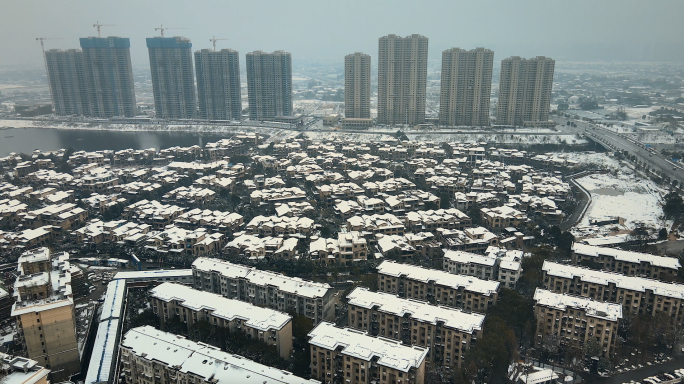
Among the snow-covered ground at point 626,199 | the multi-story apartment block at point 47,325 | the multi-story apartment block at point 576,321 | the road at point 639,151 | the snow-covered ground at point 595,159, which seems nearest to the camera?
the multi-story apartment block at point 47,325

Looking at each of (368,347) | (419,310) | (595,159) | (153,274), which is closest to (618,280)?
(419,310)

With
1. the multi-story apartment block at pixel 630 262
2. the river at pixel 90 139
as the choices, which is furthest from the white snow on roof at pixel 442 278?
the river at pixel 90 139

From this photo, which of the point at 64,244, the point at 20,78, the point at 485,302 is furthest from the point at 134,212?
the point at 20,78

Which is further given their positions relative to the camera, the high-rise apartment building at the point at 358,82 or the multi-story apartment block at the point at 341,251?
the high-rise apartment building at the point at 358,82

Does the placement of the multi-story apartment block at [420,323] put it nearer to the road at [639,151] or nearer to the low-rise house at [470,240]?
the low-rise house at [470,240]

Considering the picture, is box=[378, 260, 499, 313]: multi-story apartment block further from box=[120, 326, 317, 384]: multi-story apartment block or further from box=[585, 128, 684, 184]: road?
box=[585, 128, 684, 184]: road

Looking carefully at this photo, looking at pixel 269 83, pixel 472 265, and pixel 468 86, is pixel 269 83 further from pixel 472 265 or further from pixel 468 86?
pixel 472 265

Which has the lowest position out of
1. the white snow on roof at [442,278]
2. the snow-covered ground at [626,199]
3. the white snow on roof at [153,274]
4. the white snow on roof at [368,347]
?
the snow-covered ground at [626,199]
